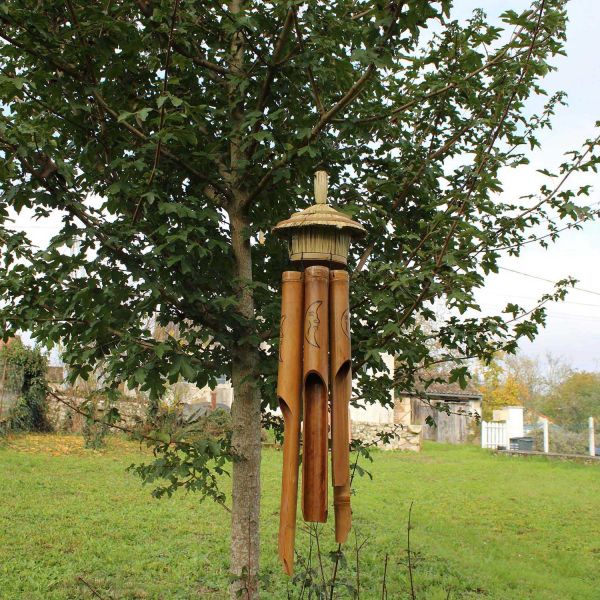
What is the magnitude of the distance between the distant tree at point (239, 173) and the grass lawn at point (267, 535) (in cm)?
127

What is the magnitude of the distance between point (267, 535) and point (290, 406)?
5.02 metres

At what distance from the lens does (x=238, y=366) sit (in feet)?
13.0

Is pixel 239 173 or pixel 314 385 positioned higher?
pixel 239 173

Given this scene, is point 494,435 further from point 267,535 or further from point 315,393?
point 315,393

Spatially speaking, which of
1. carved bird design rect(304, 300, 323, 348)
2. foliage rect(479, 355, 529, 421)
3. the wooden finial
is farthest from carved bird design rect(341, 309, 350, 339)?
foliage rect(479, 355, 529, 421)

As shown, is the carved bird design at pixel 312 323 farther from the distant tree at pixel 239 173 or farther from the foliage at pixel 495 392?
the foliage at pixel 495 392

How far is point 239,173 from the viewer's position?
3.90 metres

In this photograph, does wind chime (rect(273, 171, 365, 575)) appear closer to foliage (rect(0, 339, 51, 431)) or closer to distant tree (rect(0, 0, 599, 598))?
distant tree (rect(0, 0, 599, 598))

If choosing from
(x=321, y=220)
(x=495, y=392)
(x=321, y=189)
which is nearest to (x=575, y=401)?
(x=495, y=392)

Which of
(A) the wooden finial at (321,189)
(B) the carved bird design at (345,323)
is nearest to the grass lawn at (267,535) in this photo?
(B) the carved bird design at (345,323)

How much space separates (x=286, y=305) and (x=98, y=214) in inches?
45.0

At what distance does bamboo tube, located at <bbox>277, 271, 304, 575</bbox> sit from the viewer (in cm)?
279

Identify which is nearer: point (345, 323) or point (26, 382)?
point (345, 323)

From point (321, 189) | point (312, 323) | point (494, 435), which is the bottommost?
point (494, 435)
